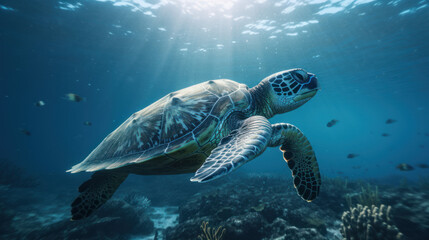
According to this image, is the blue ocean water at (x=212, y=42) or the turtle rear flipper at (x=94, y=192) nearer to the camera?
the turtle rear flipper at (x=94, y=192)

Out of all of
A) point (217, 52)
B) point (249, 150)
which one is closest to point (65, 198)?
point (249, 150)

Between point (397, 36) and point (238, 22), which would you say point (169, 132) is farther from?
point (397, 36)

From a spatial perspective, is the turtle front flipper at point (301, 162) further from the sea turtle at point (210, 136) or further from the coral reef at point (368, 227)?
the coral reef at point (368, 227)

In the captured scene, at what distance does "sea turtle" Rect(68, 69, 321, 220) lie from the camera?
2213mm

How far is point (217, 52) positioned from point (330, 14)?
8.42 metres

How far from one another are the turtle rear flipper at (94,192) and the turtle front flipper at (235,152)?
2313mm

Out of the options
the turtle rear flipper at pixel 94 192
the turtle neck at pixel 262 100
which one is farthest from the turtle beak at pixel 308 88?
the turtle rear flipper at pixel 94 192

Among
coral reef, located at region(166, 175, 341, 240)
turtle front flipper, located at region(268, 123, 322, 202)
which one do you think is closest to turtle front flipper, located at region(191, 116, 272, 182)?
turtle front flipper, located at region(268, 123, 322, 202)

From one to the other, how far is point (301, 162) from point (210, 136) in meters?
1.59

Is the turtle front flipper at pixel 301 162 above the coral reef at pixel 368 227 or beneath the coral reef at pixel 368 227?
above

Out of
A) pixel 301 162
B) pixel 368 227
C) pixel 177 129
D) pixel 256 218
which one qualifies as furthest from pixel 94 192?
pixel 368 227

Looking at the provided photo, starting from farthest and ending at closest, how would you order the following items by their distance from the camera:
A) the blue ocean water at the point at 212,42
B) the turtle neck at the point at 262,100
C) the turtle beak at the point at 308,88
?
1. the blue ocean water at the point at 212,42
2. the turtle neck at the point at 262,100
3. the turtle beak at the point at 308,88

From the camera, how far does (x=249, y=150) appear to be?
1.65 meters

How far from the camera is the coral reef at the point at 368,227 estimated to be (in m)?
3.00
